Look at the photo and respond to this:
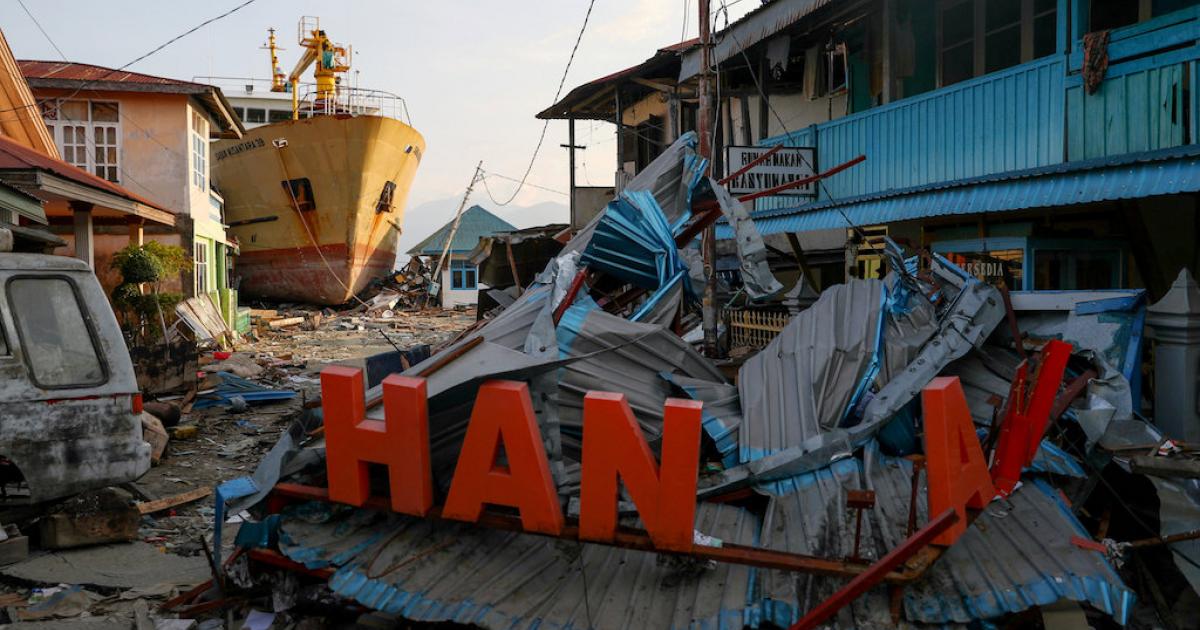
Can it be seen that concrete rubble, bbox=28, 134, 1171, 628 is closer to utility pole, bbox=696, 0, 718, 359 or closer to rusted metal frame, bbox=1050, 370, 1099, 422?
rusted metal frame, bbox=1050, 370, 1099, 422

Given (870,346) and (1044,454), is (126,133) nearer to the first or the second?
(870,346)

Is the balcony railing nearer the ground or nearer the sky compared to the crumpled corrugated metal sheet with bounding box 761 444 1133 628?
nearer the sky

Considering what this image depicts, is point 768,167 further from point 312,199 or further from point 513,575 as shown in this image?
point 312,199

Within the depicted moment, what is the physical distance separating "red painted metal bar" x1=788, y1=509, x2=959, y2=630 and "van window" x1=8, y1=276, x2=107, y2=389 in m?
5.76

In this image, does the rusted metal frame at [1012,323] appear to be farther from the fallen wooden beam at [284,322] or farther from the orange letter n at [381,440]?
the fallen wooden beam at [284,322]

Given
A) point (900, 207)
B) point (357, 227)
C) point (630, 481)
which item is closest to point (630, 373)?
point (630, 481)

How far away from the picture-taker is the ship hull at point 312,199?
28.7 meters

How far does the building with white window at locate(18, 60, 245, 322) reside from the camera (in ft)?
58.6

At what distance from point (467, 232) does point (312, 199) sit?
11.6 meters

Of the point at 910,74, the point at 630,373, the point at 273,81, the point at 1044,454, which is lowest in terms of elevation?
the point at 1044,454

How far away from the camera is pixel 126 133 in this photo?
18.5 metres

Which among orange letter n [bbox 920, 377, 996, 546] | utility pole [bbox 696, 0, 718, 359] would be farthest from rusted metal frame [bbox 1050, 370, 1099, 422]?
utility pole [bbox 696, 0, 718, 359]

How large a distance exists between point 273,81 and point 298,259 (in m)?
11.9

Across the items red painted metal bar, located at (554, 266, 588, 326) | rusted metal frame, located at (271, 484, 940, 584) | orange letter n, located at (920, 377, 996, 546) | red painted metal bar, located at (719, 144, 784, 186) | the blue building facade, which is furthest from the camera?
red painted metal bar, located at (719, 144, 784, 186)
